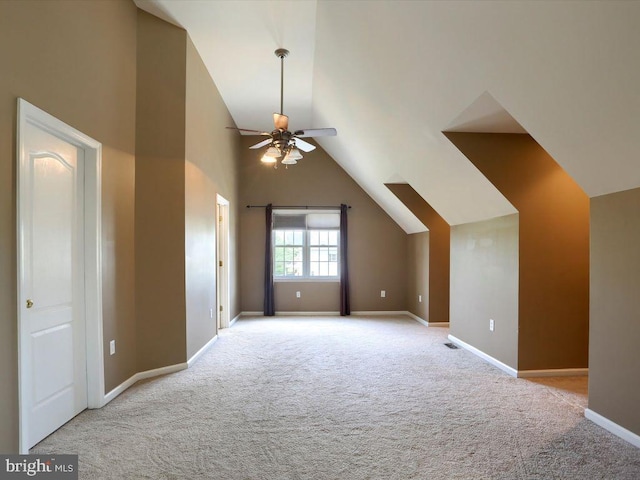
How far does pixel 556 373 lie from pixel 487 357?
684 mm

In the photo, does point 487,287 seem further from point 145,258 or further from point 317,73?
point 145,258

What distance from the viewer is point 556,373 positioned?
3.67 metres

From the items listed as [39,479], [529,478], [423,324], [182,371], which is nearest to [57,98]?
[39,479]

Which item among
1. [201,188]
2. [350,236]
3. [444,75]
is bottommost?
[350,236]

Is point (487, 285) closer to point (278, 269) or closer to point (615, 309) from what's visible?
point (615, 309)

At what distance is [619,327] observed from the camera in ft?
8.19

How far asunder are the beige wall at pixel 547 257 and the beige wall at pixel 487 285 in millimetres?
119

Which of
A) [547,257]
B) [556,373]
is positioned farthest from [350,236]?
[556,373]

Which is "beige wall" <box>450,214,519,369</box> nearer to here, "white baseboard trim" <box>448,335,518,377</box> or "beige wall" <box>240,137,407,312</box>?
"white baseboard trim" <box>448,335,518,377</box>

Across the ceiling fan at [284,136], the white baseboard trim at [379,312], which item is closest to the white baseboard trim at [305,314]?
the white baseboard trim at [379,312]

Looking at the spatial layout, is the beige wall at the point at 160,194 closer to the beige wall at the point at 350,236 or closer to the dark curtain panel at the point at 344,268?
the beige wall at the point at 350,236

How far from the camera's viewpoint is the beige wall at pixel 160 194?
3576mm

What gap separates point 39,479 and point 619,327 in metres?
3.65

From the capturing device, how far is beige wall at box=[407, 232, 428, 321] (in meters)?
6.32
